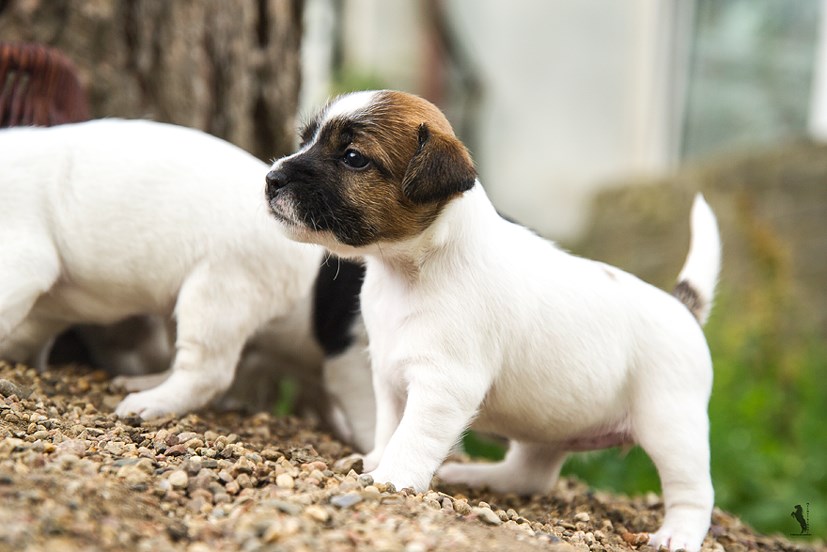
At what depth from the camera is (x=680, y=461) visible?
3477 mm

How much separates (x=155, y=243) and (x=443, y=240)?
4.20 ft

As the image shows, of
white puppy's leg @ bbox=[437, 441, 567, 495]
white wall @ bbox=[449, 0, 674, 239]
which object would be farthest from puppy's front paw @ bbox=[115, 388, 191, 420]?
white wall @ bbox=[449, 0, 674, 239]

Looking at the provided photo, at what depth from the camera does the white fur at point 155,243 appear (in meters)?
3.84

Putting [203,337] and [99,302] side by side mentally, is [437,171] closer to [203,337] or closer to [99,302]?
[203,337]

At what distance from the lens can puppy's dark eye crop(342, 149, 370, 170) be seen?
127 inches

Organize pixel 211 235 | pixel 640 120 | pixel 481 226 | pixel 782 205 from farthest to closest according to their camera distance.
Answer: pixel 640 120, pixel 782 205, pixel 211 235, pixel 481 226

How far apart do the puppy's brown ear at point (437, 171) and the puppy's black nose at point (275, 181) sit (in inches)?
15.9

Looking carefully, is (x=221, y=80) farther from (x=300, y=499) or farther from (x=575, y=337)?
(x=300, y=499)

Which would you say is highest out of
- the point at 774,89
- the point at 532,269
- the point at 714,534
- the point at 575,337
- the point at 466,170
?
the point at 774,89

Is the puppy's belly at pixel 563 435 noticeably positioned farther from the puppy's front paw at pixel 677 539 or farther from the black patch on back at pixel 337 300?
the black patch on back at pixel 337 300

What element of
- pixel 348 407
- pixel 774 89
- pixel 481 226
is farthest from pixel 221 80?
pixel 774 89

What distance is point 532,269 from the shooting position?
11.6 ft

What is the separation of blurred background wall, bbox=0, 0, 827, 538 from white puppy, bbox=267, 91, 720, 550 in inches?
47.3

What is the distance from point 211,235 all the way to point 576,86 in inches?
392
